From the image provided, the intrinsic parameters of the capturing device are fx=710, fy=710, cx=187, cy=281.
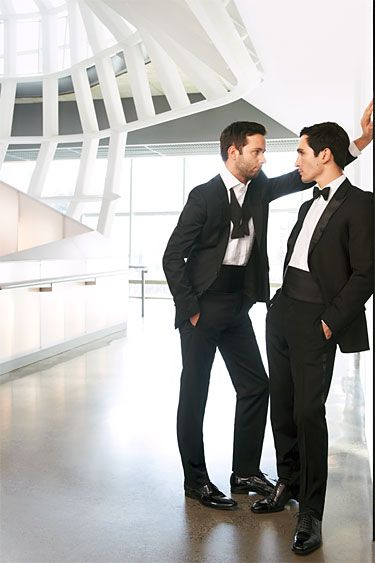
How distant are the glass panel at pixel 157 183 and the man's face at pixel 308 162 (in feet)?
53.1

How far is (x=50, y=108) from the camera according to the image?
1373cm

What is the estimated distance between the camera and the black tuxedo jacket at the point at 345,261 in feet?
9.57

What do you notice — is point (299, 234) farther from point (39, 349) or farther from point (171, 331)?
point (171, 331)

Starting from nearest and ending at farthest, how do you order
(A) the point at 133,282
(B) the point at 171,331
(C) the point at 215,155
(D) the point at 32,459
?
(D) the point at 32,459
(B) the point at 171,331
(C) the point at 215,155
(A) the point at 133,282

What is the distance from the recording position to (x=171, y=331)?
432 inches

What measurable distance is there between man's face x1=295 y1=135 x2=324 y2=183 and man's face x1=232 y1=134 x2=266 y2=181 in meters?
0.34

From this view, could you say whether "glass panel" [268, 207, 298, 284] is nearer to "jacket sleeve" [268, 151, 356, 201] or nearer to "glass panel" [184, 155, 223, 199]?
"glass panel" [184, 155, 223, 199]

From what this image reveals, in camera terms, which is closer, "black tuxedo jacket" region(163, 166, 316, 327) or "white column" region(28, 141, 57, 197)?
"black tuxedo jacket" region(163, 166, 316, 327)

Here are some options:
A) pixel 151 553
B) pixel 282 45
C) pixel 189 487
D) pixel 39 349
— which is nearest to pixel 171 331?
pixel 39 349

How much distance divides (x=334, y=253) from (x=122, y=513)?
5.28 ft

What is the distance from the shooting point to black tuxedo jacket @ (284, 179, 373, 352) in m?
2.92

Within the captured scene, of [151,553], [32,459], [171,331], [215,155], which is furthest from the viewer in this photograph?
[215,155]

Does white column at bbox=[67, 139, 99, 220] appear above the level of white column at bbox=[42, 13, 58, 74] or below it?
below

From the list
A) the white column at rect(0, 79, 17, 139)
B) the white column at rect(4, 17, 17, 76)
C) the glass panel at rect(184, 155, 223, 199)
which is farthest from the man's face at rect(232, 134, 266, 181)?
the glass panel at rect(184, 155, 223, 199)
